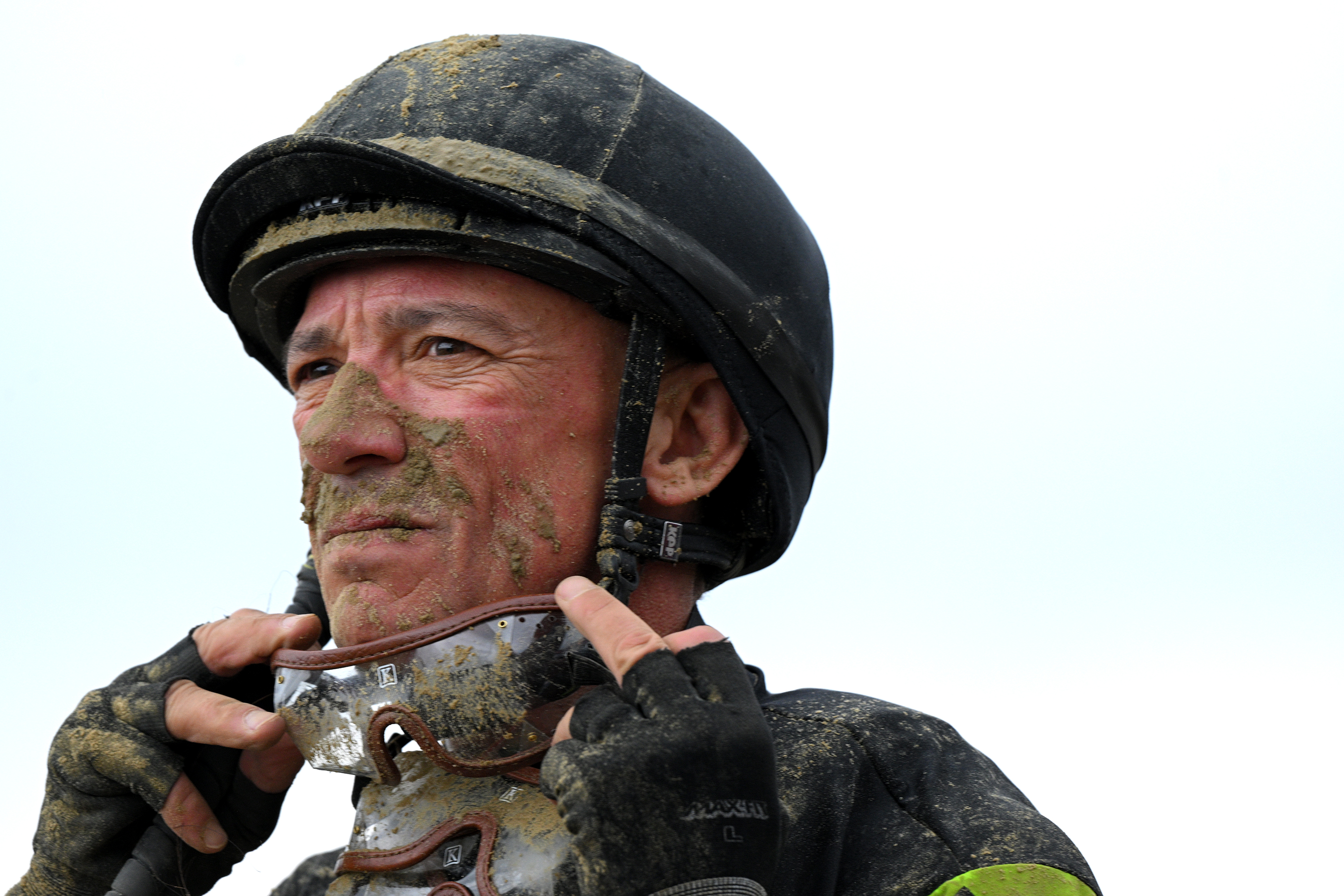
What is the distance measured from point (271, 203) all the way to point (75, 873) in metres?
1.74

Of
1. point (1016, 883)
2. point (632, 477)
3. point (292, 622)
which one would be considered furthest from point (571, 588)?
point (1016, 883)

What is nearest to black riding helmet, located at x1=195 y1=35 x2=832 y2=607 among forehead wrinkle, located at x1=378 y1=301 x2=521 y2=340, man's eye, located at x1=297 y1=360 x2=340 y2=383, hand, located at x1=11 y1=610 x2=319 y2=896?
forehead wrinkle, located at x1=378 y1=301 x2=521 y2=340

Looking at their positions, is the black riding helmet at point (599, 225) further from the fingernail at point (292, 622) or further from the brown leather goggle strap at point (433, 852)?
the fingernail at point (292, 622)

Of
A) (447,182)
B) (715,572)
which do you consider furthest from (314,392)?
(715,572)

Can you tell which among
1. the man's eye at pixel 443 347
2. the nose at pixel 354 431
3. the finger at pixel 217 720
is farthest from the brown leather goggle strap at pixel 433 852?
the man's eye at pixel 443 347

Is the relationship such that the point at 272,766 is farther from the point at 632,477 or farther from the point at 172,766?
the point at 632,477

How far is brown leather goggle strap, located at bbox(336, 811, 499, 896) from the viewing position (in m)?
2.50

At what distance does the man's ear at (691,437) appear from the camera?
114 inches

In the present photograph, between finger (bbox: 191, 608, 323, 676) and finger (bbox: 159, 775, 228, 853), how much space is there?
11.2 inches

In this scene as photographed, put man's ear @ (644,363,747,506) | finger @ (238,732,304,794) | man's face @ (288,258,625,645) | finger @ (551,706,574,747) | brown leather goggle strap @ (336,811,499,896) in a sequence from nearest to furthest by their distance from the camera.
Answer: finger @ (551,706,574,747), brown leather goggle strap @ (336,811,499,896), man's face @ (288,258,625,645), man's ear @ (644,363,747,506), finger @ (238,732,304,794)

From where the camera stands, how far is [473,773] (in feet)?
8.55

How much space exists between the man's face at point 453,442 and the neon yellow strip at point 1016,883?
1.00 meters

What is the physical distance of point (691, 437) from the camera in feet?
9.86

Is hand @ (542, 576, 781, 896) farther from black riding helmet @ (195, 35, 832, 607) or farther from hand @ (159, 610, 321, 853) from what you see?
hand @ (159, 610, 321, 853)
